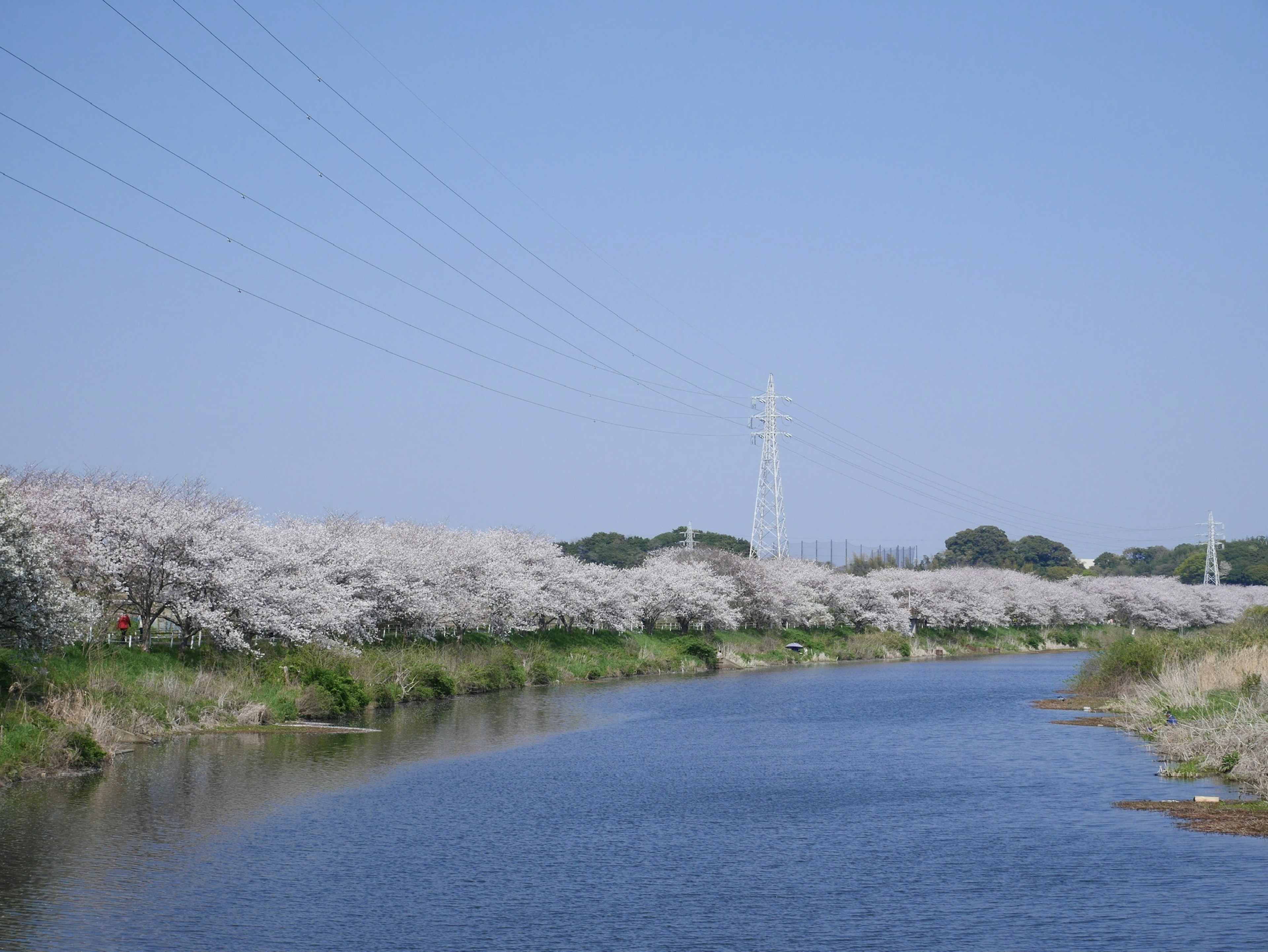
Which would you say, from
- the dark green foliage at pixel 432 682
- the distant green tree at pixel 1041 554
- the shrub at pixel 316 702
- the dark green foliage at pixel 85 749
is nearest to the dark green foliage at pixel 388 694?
the dark green foliage at pixel 432 682

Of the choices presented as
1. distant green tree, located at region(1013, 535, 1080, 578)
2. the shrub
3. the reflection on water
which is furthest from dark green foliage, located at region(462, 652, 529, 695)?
distant green tree, located at region(1013, 535, 1080, 578)

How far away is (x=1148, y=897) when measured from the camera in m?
16.0

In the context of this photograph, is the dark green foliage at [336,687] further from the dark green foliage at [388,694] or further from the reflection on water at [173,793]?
the dark green foliage at [388,694]

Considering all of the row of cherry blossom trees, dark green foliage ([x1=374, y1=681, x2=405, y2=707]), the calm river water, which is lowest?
the calm river water

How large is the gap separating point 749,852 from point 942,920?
4768 mm

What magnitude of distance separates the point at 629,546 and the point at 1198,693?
11921 centimetres

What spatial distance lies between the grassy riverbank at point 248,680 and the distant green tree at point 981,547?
116325 millimetres

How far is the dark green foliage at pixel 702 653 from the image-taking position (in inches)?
2655

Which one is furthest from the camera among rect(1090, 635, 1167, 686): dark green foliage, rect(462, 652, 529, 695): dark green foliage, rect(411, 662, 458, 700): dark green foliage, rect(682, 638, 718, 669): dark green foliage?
rect(682, 638, 718, 669): dark green foliage

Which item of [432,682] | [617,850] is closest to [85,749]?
[617,850]

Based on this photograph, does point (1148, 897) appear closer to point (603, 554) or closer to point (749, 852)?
point (749, 852)

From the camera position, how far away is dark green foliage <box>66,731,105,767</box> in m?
24.7

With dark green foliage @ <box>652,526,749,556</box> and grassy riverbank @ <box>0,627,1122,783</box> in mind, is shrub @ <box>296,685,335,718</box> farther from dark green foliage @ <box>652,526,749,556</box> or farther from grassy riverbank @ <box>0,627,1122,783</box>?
dark green foliage @ <box>652,526,749,556</box>

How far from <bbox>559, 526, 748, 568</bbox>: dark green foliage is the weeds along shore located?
85912mm
